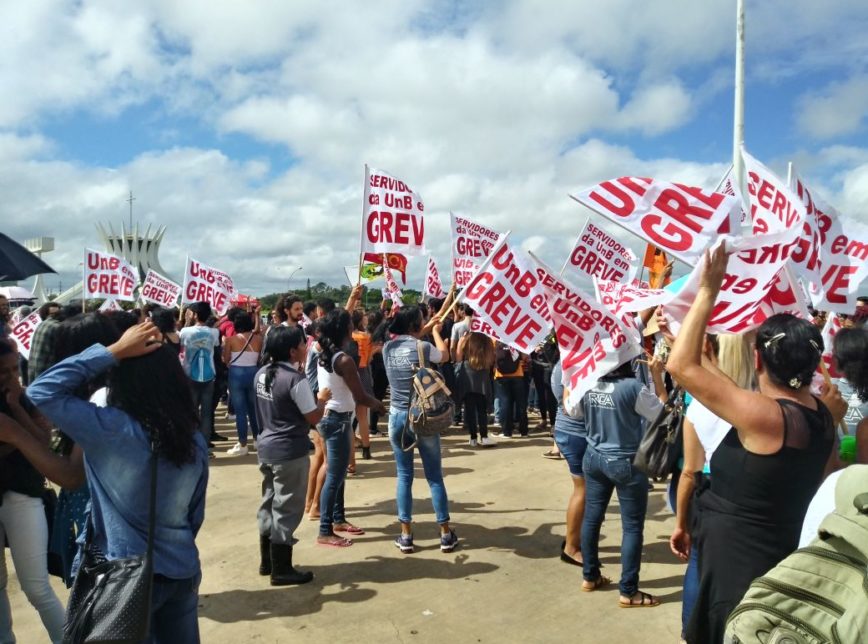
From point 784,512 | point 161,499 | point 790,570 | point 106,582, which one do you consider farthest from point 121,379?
point 784,512

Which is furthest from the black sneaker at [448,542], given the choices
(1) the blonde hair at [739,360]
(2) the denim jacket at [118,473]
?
(2) the denim jacket at [118,473]

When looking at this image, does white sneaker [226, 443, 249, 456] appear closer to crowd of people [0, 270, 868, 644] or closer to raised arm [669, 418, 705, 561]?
crowd of people [0, 270, 868, 644]

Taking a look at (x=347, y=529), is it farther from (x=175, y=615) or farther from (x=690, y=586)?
(x=175, y=615)

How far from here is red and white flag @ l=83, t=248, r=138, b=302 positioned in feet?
36.3

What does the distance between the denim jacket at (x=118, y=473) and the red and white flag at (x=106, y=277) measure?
30.7ft

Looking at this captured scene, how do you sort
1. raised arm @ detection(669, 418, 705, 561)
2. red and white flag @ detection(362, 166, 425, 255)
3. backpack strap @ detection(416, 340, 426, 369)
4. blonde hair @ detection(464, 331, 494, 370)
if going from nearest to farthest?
raised arm @ detection(669, 418, 705, 561), backpack strap @ detection(416, 340, 426, 369), red and white flag @ detection(362, 166, 425, 255), blonde hair @ detection(464, 331, 494, 370)

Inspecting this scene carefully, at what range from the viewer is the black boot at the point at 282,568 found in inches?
194

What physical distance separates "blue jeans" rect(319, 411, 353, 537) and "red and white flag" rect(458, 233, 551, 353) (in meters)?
1.51

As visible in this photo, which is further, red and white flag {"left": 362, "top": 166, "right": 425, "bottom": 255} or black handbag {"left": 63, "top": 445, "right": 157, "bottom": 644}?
red and white flag {"left": 362, "top": 166, "right": 425, "bottom": 255}

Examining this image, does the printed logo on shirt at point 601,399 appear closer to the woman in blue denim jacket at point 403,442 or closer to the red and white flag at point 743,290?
the red and white flag at point 743,290

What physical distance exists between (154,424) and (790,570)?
2187mm

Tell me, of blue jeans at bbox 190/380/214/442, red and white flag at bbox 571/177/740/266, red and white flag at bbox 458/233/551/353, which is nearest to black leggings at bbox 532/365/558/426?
blue jeans at bbox 190/380/214/442

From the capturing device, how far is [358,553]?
557cm

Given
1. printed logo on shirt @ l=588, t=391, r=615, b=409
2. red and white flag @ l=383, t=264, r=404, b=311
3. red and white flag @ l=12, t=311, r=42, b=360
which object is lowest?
printed logo on shirt @ l=588, t=391, r=615, b=409
